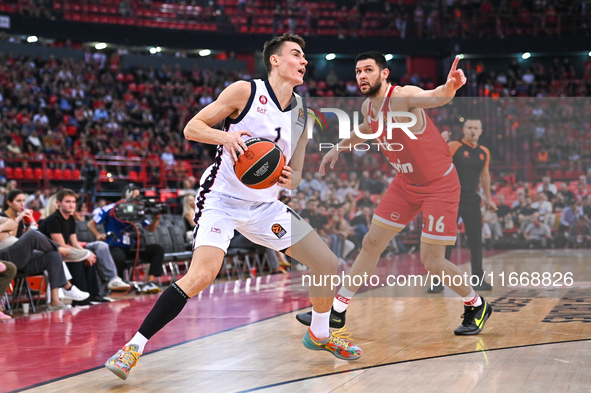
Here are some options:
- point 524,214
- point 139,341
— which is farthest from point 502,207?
point 139,341

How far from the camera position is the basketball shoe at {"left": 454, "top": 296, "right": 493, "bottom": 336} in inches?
194

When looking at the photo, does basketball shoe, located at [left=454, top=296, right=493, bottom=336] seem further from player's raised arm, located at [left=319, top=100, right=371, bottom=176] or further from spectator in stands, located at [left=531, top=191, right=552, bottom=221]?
spectator in stands, located at [left=531, top=191, right=552, bottom=221]

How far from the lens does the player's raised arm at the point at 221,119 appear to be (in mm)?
3629

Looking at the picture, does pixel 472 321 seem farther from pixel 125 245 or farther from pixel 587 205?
pixel 125 245

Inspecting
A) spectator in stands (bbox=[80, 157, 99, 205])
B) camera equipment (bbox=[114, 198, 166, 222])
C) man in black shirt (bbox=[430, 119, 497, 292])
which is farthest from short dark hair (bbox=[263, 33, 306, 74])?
spectator in stands (bbox=[80, 157, 99, 205])

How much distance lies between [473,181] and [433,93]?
282 centimetres

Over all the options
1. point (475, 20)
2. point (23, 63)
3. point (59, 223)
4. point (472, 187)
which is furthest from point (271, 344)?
point (475, 20)

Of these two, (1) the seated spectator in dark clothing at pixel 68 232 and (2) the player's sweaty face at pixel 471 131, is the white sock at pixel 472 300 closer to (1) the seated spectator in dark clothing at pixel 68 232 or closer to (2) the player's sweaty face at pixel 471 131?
(2) the player's sweaty face at pixel 471 131

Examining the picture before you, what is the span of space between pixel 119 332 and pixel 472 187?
3.88m

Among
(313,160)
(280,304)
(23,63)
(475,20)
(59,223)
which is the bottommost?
(280,304)

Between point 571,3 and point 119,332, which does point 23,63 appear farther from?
point 571,3

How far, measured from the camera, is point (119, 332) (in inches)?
219

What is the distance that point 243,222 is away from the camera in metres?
4.02

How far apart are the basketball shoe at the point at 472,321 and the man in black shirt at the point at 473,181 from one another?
2.06 meters
